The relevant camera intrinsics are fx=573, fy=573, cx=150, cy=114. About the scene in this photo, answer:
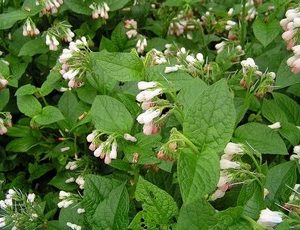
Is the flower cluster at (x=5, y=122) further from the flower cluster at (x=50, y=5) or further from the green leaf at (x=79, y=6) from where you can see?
the green leaf at (x=79, y=6)

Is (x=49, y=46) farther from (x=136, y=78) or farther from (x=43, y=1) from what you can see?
(x=136, y=78)

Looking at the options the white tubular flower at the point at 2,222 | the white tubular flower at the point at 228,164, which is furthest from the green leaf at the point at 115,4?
the white tubular flower at the point at 228,164

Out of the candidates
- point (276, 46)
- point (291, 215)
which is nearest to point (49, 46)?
point (276, 46)

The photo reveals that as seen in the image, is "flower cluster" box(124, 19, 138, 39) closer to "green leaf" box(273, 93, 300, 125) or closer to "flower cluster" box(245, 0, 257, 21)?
"flower cluster" box(245, 0, 257, 21)

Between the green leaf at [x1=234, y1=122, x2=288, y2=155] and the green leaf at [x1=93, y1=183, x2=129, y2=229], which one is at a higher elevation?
the green leaf at [x1=234, y1=122, x2=288, y2=155]

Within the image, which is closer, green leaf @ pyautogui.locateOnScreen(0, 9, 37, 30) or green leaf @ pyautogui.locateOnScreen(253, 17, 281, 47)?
green leaf @ pyautogui.locateOnScreen(253, 17, 281, 47)

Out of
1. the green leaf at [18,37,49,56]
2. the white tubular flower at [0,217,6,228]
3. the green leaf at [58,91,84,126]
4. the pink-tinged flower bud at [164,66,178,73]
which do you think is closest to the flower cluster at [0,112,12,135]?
the green leaf at [58,91,84,126]

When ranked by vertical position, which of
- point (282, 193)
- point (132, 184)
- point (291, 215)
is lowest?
point (132, 184)

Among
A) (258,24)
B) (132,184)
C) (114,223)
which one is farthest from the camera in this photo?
(258,24)
